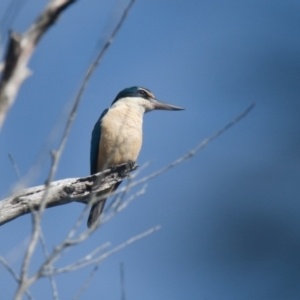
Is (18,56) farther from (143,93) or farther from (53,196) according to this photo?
(143,93)

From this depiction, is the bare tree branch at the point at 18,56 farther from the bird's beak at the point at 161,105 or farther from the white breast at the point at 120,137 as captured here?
the bird's beak at the point at 161,105

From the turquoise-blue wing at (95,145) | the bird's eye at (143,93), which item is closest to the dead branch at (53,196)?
the turquoise-blue wing at (95,145)

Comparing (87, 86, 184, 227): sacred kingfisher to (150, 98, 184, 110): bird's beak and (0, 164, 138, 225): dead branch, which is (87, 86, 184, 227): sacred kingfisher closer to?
(150, 98, 184, 110): bird's beak

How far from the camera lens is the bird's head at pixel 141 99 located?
24.3 ft

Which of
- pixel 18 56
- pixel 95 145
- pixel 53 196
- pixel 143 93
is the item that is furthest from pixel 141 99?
pixel 18 56

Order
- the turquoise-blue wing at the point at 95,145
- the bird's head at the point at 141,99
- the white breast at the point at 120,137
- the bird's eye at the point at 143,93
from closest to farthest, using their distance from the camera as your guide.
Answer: the white breast at the point at 120,137, the turquoise-blue wing at the point at 95,145, the bird's head at the point at 141,99, the bird's eye at the point at 143,93

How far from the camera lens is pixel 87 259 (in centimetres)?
280

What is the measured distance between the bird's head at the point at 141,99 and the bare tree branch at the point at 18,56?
549 centimetres

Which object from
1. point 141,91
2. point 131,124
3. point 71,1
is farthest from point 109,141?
point 71,1

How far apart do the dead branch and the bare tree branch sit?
2290mm

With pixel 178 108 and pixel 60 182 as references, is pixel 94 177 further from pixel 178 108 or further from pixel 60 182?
pixel 178 108

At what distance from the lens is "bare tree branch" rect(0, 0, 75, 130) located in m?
1.78

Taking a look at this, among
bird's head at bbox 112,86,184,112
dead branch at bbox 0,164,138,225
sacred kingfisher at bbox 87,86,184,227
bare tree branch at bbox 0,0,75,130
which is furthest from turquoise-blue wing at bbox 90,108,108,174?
bare tree branch at bbox 0,0,75,130

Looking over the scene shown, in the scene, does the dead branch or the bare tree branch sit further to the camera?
the dead branch
